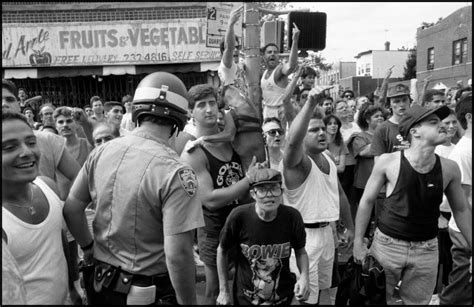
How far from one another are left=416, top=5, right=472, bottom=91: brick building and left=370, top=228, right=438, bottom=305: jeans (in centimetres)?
2362

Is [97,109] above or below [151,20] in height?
below

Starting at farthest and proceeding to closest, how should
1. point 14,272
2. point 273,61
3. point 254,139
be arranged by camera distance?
point 273,61
point 254,139
point 14,272

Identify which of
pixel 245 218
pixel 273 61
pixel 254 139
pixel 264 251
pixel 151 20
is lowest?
pixel 264 251

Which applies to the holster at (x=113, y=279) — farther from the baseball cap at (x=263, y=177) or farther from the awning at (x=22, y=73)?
the awning at (x=22, y=73)

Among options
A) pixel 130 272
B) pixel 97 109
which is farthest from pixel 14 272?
pixel 97 109

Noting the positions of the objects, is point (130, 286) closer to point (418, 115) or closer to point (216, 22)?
point (418, 115)

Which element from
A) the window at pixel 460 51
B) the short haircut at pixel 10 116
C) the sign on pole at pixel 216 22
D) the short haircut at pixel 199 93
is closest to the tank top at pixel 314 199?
the short haircut at pixel 199 93

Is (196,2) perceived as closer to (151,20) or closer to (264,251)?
(151,20)

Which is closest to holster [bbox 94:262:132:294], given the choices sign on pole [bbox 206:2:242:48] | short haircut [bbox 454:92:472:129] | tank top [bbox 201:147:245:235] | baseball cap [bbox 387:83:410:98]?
tank top [bbox 201:147:245:235]

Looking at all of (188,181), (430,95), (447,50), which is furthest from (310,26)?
(447,50)

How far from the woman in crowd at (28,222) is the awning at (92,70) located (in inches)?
452

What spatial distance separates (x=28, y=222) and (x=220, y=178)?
5.62ft

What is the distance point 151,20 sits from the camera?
13305 millimetres

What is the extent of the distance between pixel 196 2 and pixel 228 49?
9.40m
